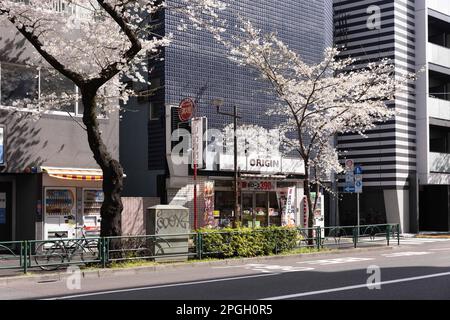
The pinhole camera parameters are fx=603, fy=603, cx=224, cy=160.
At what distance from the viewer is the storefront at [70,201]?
67.4 feet

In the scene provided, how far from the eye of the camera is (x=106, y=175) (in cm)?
1684

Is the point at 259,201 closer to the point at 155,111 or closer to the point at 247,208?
the point at 247,208

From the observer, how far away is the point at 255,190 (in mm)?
27406

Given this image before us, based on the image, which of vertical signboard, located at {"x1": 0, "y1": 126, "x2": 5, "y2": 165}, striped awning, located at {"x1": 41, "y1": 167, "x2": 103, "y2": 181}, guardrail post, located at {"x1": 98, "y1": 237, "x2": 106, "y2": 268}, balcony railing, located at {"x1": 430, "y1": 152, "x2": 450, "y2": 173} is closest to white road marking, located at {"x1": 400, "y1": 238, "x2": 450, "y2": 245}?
balcony railing, located at {"x1": 430, "y1": 152, "x2": 450, "y2": 173}

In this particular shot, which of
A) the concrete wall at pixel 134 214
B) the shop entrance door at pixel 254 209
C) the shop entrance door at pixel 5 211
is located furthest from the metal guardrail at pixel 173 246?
the shop entrance door at pixel 254 209

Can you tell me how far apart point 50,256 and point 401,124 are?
24.0m

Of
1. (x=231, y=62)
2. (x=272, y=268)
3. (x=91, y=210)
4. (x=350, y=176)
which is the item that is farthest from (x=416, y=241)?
(x=91, y=210)

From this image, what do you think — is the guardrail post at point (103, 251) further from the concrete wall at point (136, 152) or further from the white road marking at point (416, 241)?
the white road marking at point (416, 241)

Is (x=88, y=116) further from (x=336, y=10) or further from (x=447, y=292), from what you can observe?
(x=336, y=10)

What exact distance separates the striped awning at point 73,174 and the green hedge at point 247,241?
15.1 ft

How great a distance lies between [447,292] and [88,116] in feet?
33.7

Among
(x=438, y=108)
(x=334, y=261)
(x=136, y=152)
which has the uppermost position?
(x=438, y=108)

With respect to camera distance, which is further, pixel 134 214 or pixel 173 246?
pixel 134 214
